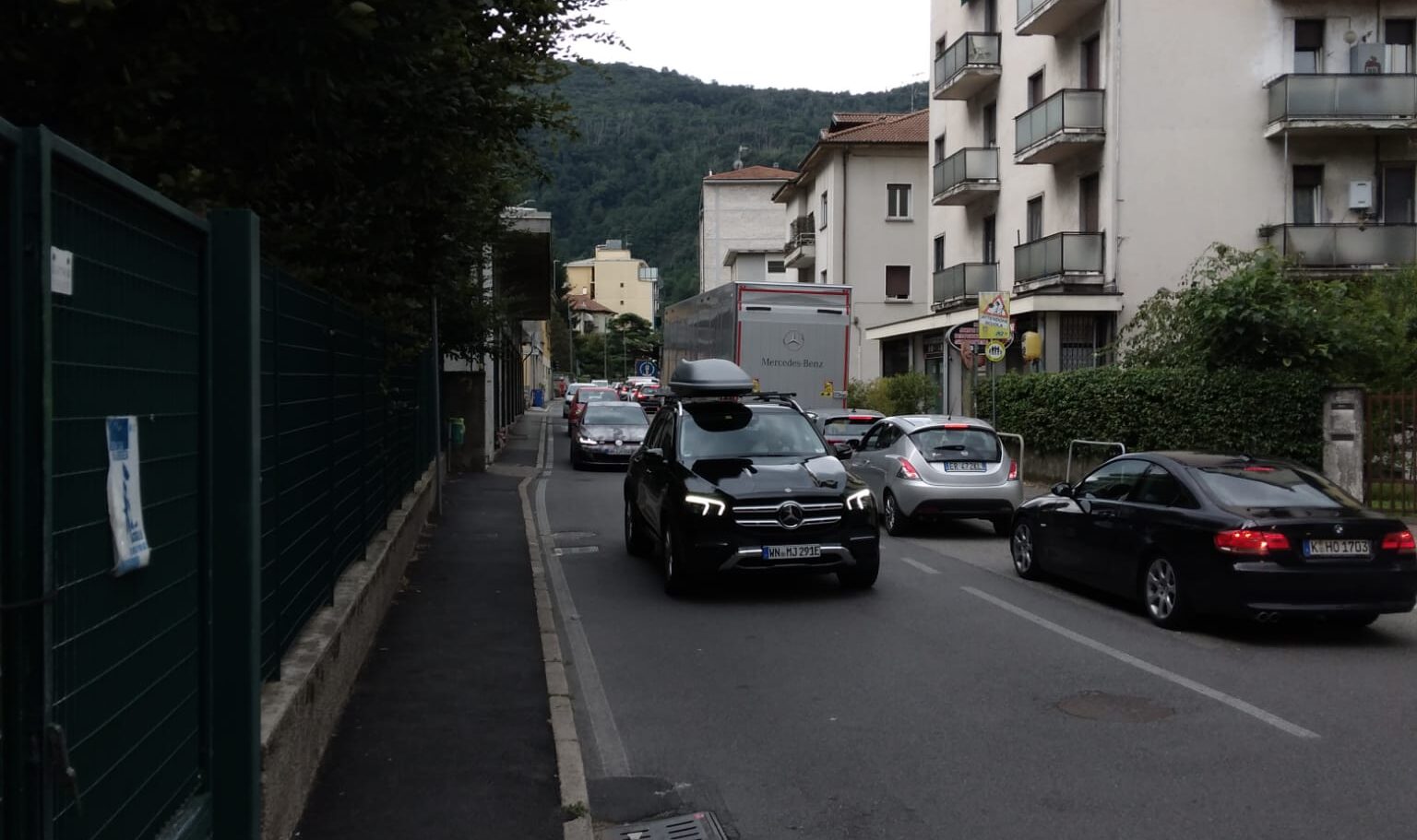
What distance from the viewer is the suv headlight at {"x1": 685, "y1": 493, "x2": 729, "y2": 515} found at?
35.4 feet

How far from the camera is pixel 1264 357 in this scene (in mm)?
19578

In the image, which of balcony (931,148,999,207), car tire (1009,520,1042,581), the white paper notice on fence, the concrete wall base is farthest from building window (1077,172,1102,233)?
the white paper notice on fence

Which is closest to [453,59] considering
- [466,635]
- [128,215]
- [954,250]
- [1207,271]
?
[466,635]

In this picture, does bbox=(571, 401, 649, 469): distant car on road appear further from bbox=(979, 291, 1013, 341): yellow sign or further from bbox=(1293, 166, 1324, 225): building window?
bbox=(1293, 166, 1324, 225): building window

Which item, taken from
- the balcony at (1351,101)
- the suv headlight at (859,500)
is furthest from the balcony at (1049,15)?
the suv headlight at (859,500)

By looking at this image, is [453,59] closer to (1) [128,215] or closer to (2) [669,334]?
(1) [128,215]

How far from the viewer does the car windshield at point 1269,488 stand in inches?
368

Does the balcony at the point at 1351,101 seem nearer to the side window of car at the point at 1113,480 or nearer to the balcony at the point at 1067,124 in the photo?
the balcony at the point at 1067,124

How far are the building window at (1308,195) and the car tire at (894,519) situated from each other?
57.8 feet

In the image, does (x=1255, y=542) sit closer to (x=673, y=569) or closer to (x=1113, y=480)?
(x=1113, y=480)

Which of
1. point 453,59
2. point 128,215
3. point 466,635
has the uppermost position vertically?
point 453,59

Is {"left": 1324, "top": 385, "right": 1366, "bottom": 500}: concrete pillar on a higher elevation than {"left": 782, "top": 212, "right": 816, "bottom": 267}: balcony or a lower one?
lower

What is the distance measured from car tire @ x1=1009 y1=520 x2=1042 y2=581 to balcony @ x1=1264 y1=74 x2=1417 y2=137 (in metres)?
19.3

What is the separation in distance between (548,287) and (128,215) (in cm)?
2741
